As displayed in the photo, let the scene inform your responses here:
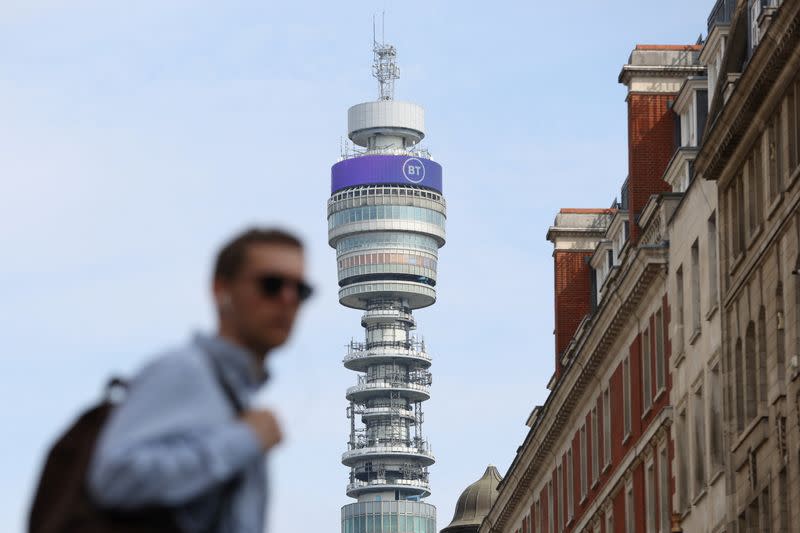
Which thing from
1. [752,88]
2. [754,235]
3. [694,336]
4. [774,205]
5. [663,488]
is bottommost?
[663,488]

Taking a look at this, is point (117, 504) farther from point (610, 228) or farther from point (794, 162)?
point (610, 228)

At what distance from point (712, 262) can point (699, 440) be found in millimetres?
4282

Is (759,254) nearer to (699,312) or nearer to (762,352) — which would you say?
(762,352)

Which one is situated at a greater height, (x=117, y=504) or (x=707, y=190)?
(x=707, y=190)

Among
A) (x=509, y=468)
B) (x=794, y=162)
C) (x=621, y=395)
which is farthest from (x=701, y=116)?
(x=509, y=468)

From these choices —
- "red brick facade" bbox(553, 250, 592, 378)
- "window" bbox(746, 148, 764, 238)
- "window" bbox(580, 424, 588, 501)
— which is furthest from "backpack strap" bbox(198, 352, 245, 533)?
"red brick facade" bbox(553, 250, 592, 378)

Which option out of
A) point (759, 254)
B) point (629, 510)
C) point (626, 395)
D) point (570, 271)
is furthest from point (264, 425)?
point (570, 271)

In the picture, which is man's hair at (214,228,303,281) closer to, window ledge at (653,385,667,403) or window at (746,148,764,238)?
window at (746,148,764,238)

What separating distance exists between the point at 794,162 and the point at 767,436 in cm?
579

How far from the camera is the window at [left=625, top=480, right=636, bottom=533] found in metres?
62.7

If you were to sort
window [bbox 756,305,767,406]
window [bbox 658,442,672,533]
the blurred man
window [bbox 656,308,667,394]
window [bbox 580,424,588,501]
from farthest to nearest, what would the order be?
window [bbox 580,424,588,501] < window [bbox 656,308,667,394] < window [bbox 658,442,672,533] < window [bbox 756,305,767,406] < the blurred man

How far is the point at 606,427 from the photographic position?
222ft

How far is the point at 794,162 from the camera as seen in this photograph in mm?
44875

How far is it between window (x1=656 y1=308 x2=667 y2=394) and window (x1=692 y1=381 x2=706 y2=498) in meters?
4.24
